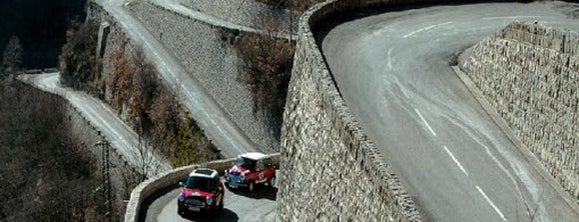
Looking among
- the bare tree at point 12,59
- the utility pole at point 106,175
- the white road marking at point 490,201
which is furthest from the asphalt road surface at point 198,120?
the bare tree at point 12,59

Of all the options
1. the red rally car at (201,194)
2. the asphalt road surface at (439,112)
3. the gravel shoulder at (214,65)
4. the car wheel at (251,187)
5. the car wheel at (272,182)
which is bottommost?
the gravel shoulder at (214,65)

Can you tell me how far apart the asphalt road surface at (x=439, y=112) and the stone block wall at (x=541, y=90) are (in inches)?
17.2

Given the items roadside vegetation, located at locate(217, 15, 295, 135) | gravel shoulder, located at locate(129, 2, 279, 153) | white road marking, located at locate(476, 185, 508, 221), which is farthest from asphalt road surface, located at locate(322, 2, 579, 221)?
gravel shoulder, located at locate(129, 2, 279, 153)

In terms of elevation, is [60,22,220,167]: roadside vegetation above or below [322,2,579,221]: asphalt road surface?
below

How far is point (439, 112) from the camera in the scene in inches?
826

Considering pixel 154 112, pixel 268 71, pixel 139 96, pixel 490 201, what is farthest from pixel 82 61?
pixel 490 201

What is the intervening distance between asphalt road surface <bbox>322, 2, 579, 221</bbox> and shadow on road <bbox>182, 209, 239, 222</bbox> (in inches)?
283

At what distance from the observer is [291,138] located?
21.5 metres

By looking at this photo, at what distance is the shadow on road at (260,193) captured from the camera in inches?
1218

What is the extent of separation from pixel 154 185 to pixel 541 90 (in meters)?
17.1

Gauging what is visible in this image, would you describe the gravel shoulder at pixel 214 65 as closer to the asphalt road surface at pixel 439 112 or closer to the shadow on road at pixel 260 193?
the shadow on road at pixel 260 193

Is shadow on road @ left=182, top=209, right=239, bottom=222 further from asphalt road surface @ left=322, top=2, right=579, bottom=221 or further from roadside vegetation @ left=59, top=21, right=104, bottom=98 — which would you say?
roadside vegetation @ left=59, top=21, right=104, bottom=98

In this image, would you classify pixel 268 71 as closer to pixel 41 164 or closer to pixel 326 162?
pixel 41 164

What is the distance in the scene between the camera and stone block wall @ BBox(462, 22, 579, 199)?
55.9 ft
